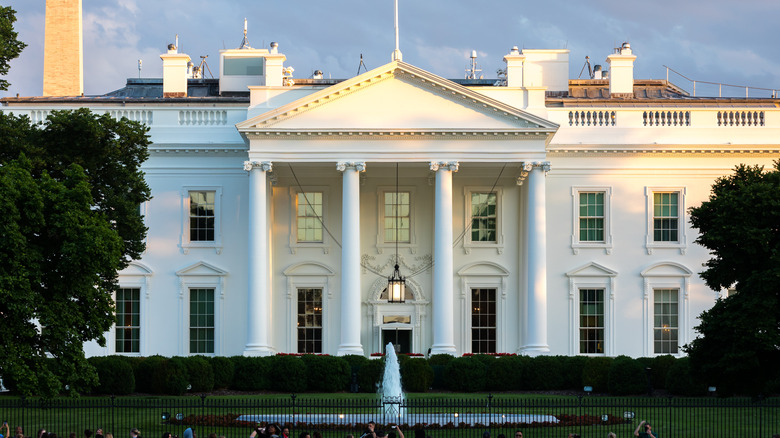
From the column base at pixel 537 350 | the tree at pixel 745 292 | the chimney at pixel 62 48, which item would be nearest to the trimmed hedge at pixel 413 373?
the column base at pixel 537 350

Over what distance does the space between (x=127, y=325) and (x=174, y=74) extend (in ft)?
38.0

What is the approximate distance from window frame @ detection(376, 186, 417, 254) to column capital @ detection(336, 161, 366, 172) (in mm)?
3620

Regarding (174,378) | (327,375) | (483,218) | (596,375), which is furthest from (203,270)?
(596,375)

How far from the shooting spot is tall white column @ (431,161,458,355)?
4531cm

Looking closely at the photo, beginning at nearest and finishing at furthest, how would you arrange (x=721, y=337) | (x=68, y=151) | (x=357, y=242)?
(x=721, y=337) → (x=68, y=151) → (x=357, y=242)

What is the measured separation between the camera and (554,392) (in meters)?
42.2

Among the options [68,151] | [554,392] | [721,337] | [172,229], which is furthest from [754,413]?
[172,229]

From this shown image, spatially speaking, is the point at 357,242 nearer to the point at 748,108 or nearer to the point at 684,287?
the point at 684,287

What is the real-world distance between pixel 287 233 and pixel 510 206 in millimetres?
8812

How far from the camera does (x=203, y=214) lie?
48.9m

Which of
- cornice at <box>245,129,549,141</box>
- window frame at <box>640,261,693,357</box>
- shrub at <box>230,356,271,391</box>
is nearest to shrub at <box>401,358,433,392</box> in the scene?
shrub at <box>230,356,271,391</box>

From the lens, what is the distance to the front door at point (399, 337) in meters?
49.2

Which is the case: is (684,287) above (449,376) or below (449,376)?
above

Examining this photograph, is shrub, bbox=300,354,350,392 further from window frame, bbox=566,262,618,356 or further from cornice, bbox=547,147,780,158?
cornice, bbox=547,147,780,158
